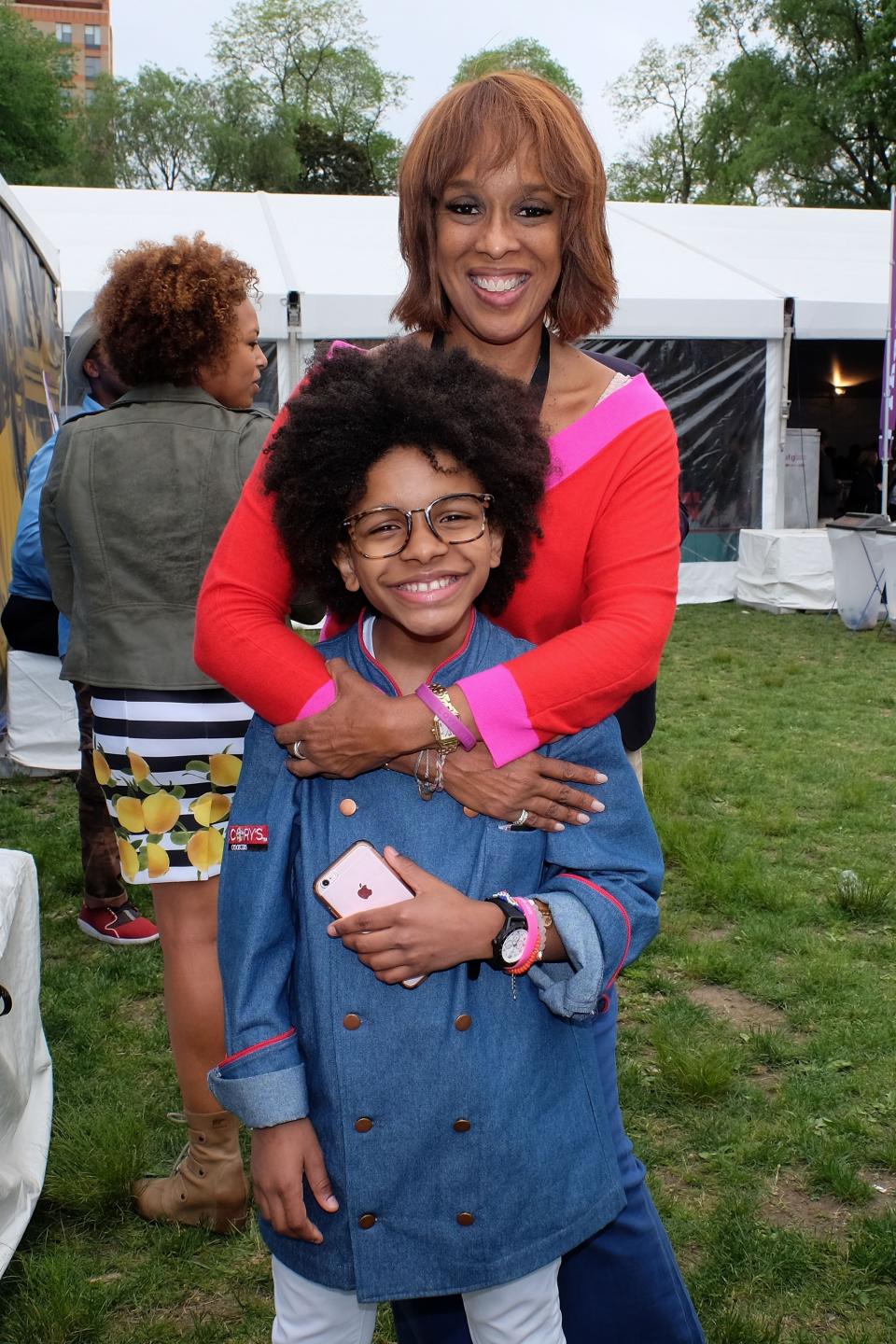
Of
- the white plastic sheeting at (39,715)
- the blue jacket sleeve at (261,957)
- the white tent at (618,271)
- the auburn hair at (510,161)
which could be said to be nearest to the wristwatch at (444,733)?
the blue jacket sleeve at (261,957)

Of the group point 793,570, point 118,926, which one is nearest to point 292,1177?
point 118,926

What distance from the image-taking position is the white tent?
1117 cm

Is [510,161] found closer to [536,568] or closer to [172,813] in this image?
[536,568]

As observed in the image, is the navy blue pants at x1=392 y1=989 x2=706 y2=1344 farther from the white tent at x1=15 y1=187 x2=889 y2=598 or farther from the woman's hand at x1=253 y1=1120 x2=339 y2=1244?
the white tent at x1=15 y1=187 x2=889 y2=598

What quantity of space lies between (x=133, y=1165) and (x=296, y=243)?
11.3m

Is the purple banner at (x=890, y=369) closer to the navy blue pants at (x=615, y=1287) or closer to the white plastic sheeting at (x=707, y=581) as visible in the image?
the white plastic sheeting at (x=707, y=581)

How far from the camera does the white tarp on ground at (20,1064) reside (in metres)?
2.47

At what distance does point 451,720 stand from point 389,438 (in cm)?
37

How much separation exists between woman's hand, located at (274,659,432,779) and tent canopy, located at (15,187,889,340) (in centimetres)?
954

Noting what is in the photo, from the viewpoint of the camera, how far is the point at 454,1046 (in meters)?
1.50

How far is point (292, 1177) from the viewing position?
1517 millimetres

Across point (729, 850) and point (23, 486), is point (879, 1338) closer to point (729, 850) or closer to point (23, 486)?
point (729, 850)

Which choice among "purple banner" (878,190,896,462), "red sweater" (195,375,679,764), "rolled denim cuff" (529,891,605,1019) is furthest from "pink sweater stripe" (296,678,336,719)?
"purple banner" (878,190,896,462)

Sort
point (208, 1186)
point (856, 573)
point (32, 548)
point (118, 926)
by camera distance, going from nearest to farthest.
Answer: point (208, 1186), point (32, 548), point (118, 926), point (856, 573)
